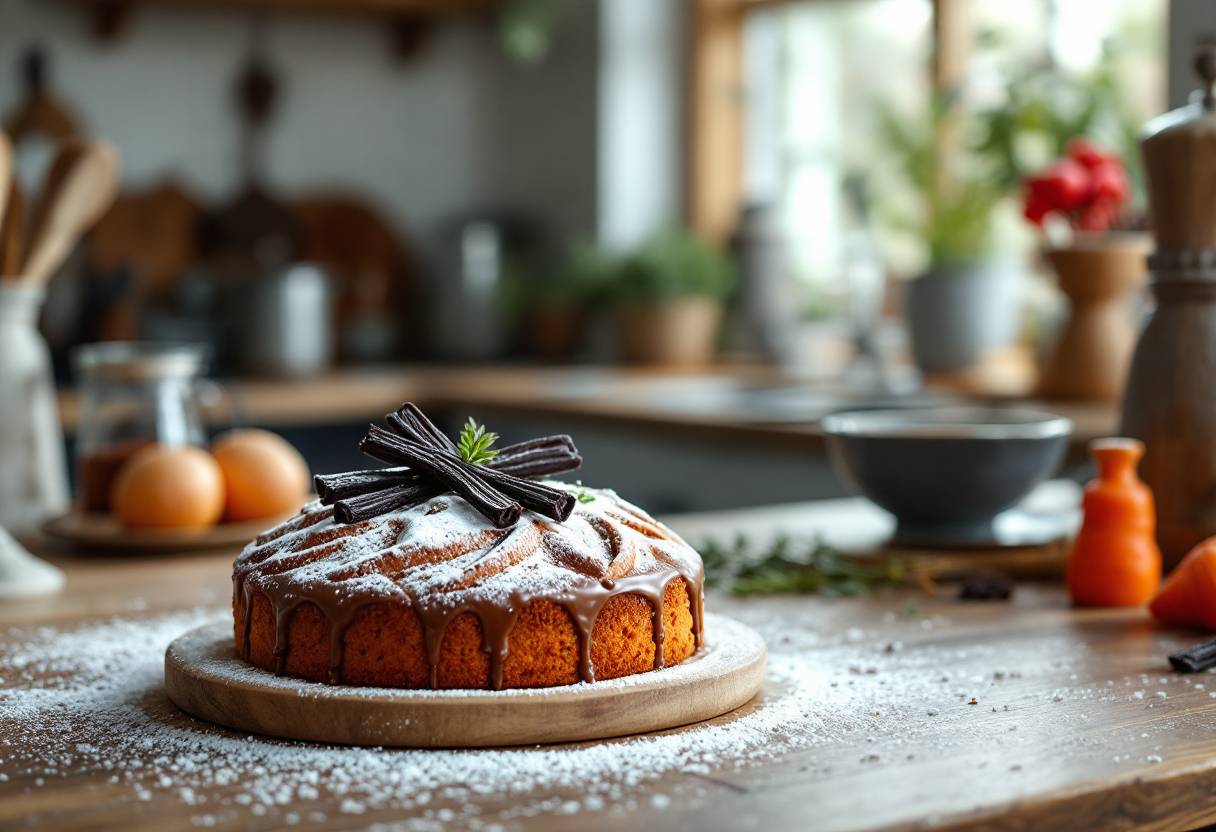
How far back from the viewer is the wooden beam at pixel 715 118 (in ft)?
13.5

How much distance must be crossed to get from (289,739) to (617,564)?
0.69 feet

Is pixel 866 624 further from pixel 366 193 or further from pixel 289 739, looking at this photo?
pixel 366 193

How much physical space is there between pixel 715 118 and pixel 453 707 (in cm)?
360

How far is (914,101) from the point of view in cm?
372

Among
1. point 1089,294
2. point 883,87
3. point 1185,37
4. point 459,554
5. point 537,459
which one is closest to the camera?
point 459,554

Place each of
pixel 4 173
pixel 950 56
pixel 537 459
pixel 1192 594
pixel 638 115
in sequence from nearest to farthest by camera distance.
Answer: pixel 537 459, pixel 1192 594, pixel 4 173, pixel 950 56, pixel 638 115

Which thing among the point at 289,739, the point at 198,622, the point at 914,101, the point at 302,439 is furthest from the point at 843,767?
the point at 914,101

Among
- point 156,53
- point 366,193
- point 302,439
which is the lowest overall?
point 302,439

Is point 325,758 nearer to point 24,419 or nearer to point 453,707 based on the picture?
point 453,707

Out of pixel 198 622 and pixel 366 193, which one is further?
pixel 366 193

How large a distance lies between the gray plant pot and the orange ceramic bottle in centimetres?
204

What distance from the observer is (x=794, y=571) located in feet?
4.05

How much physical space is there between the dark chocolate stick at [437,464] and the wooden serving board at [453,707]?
0.43ft

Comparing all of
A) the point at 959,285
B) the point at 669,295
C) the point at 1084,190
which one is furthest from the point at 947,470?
the point at 669,295
